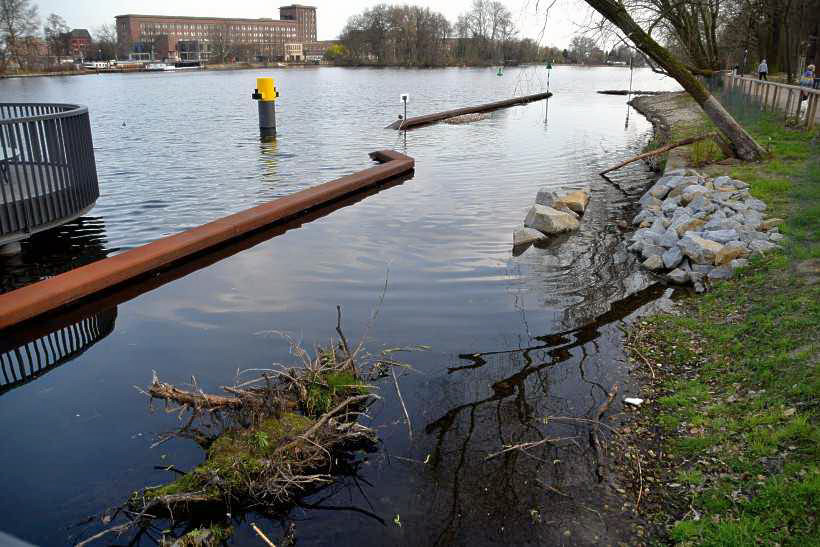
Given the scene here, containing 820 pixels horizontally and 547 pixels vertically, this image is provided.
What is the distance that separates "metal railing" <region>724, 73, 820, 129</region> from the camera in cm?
1814

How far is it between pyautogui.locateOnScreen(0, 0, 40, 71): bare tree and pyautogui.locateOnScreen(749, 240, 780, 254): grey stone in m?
116

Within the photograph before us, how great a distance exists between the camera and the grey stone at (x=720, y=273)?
8.75 m

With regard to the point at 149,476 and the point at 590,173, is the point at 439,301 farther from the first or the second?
the point at 590,173

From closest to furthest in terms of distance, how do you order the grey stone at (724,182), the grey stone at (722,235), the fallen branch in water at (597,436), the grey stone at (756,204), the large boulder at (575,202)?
the fallen branch in water at (597,436) < the grey stone at (722,235) < the grey stone at (756,204) < the grey stone at (724,182) < the large boulder at (575,202)

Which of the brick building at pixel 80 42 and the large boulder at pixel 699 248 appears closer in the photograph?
the large boulder at pixel 699 248

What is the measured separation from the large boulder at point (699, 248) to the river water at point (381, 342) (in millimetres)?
757

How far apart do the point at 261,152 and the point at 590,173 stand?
1061 cm

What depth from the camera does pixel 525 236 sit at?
11727mm

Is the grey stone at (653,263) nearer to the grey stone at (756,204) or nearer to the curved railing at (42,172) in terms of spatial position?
the grey stone at (756,204)

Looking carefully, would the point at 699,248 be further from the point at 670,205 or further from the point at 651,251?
the point at 670,205

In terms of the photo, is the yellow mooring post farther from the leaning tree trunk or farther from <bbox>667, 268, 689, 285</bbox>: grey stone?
<bbox>667, 268, 689, 285</bbox>: grey stone

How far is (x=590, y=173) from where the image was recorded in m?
19.1

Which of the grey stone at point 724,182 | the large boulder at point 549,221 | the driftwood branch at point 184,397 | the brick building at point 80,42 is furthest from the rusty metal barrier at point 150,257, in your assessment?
the brick building at point 80,42

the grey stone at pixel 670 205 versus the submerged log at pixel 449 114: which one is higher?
the submerged log at pixel 449 114
